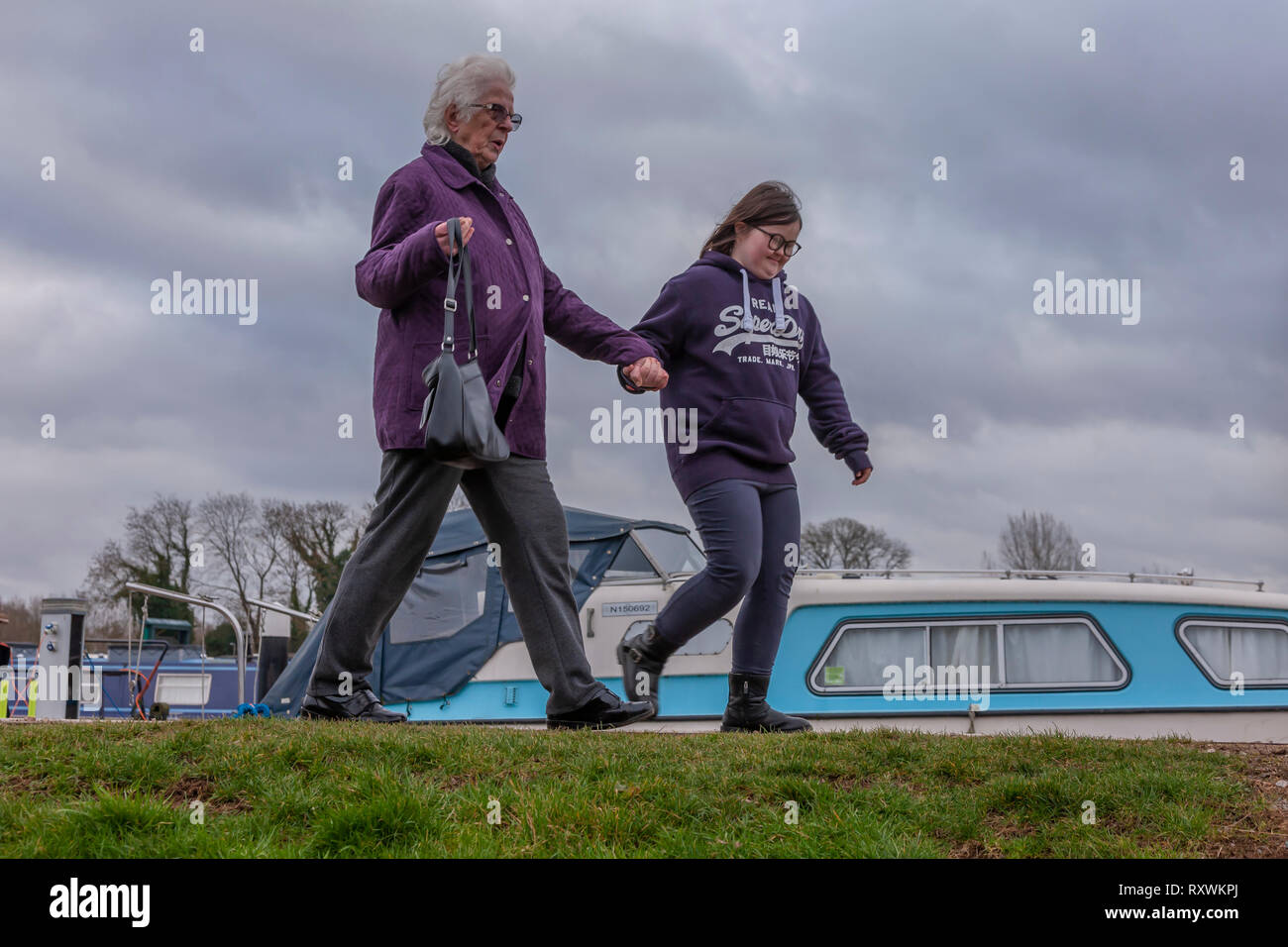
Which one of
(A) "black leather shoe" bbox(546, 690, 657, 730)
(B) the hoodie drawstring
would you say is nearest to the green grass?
(A) "black leather shoe" bbox(546, 690, 657, 730)

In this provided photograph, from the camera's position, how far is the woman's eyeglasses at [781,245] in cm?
568

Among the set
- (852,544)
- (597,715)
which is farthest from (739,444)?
(852,544)

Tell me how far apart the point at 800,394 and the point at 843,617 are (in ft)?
6.40

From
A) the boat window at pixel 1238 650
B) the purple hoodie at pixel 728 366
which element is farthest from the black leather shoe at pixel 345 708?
the boat window at pixel 1238 650

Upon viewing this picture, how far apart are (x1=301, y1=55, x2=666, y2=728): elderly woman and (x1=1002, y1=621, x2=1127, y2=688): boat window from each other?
329 centimetres

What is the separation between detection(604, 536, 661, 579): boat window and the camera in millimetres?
8773

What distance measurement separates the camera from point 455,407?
4.31 meters

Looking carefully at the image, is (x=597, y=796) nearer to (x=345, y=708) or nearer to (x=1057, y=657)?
(x=345, y=708)

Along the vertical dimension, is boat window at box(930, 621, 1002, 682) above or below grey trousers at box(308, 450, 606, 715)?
below

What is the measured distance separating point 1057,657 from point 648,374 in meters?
3.73

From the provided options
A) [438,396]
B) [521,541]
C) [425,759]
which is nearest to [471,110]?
[438,396]

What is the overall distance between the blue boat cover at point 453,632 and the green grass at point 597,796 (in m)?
4.28

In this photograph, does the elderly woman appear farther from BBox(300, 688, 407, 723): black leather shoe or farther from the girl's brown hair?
the girl's brown hair
